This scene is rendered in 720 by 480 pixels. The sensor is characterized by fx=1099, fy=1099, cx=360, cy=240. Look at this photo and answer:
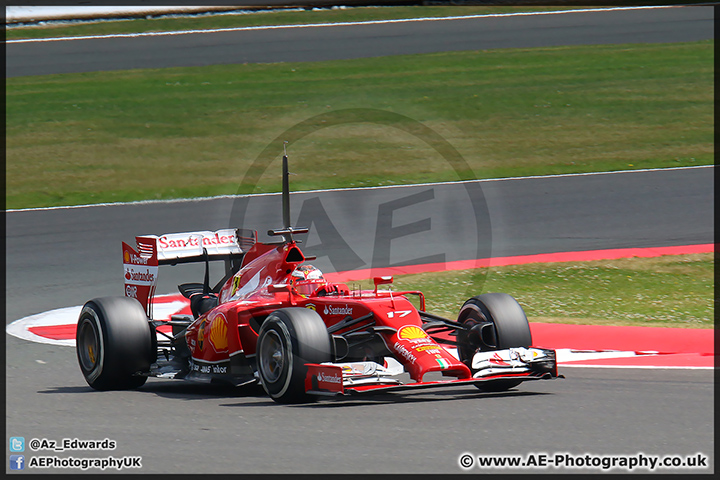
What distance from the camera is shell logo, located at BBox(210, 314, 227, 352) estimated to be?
890cm

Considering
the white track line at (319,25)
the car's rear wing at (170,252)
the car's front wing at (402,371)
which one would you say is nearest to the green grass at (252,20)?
the white track line at (319,25)

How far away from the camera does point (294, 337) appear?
26.2ft

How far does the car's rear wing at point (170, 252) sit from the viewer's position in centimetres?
996

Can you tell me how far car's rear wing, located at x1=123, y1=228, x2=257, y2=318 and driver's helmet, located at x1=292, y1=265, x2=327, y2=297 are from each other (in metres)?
1.33

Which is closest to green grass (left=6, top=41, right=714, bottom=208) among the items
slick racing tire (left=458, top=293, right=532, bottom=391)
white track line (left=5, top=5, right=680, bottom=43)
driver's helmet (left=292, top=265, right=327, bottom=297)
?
white track line (left=5, top=5, right=680, bottom=43)

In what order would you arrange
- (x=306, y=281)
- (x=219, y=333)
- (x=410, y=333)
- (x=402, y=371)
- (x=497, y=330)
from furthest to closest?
(x=306, y=281) < (x=219, y=333) < (x=497, y=330) < (x=410, y=333) < (x=402, y=371)

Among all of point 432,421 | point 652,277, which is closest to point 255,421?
point 432,421

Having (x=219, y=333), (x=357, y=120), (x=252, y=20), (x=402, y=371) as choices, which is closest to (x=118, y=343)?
(x=219, y=333)

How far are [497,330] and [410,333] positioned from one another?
75cm

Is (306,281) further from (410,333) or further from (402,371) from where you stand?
(402,371)

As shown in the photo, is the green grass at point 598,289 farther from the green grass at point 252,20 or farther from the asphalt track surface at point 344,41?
the green grass at point 252,20

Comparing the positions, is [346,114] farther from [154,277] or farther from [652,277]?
[154,277]

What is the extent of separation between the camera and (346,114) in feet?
92.9

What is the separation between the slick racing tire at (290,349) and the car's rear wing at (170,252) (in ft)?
6.42
